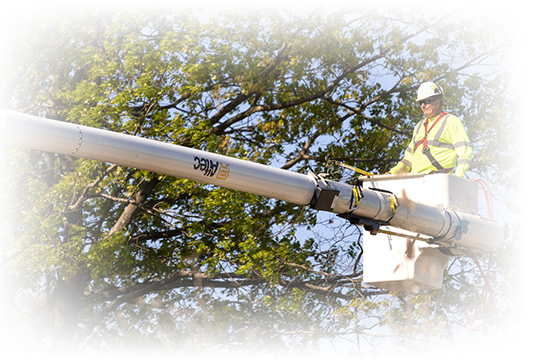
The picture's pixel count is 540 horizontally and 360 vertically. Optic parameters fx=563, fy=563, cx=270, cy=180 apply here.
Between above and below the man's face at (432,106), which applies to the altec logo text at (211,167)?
below

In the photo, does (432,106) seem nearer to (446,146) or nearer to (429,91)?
(429,91)

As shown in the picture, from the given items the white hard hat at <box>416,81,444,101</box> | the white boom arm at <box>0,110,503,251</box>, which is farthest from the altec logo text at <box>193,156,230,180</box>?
the white hard hat at <box>416,81,444,101</box>

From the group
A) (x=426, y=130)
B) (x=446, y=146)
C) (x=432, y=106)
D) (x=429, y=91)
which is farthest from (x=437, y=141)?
(x=429, y=91)

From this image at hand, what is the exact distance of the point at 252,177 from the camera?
3648mm

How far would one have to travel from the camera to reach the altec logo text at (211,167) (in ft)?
11.4

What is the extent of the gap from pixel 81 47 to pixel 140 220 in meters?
4.49

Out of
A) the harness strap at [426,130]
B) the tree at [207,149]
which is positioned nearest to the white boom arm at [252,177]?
the harness strap at [426,130]

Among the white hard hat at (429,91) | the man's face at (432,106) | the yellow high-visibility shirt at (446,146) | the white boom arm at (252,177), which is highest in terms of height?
the white hard hat at (429,91)

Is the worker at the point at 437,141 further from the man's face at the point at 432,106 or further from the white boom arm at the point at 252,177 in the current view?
the white boom arm at the point at 252,177

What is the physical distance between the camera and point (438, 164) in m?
5.68

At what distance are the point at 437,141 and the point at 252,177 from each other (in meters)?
2.79

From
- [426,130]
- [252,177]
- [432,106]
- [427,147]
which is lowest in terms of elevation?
[252,177]

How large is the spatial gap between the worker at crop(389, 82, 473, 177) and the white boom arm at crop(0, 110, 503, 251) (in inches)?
34.2

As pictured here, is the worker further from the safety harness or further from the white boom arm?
the white boom arm
